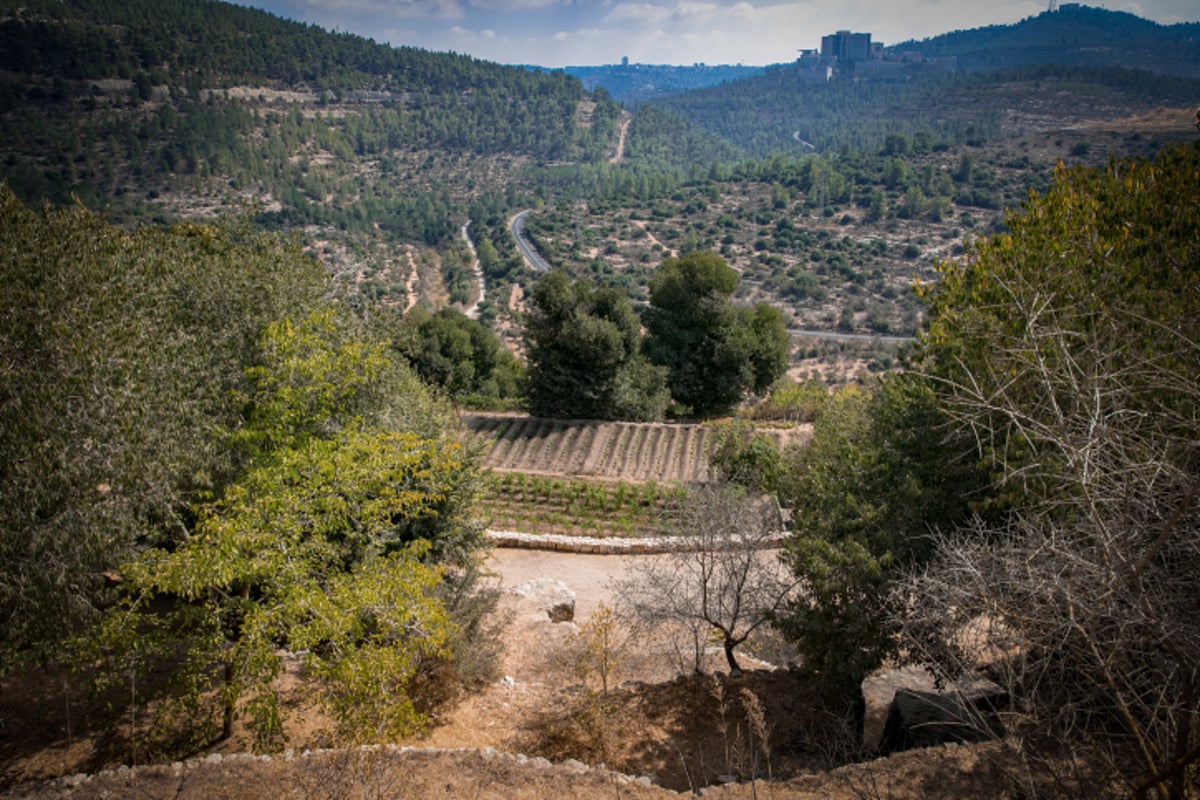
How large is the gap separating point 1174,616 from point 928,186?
350 ft

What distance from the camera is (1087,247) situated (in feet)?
34.4

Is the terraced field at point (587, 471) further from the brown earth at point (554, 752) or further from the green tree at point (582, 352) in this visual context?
the brown earth at point (554, 752)

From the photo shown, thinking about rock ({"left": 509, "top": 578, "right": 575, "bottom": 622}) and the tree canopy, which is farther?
rock ({"left": 509, "top": 578, "right": 575, "bottom": 622})

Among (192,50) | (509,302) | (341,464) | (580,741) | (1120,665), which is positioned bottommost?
(509,302)

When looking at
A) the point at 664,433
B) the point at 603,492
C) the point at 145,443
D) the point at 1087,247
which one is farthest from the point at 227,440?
the point at 664,433

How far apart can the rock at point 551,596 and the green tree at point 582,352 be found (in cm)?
1257

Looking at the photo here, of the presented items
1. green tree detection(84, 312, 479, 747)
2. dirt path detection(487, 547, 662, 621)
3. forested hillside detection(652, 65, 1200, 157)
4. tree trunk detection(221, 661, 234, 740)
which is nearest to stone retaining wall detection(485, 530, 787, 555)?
dirt path detection(487, 547, 662, 621)

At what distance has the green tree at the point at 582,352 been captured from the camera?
26.5 meters

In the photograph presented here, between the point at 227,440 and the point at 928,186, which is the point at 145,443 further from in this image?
the point at 928,186

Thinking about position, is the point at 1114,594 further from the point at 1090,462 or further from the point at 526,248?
the point at 526,248

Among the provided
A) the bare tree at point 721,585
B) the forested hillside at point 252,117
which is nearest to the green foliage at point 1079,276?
the bare tree at point 721,585

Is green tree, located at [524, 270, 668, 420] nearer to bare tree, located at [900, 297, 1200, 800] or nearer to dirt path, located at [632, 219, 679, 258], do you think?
bare tree, located at [900, 297, 1200, 800]

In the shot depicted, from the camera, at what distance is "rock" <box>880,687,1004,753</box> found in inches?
342

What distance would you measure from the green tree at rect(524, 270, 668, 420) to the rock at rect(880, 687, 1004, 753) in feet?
60.7
